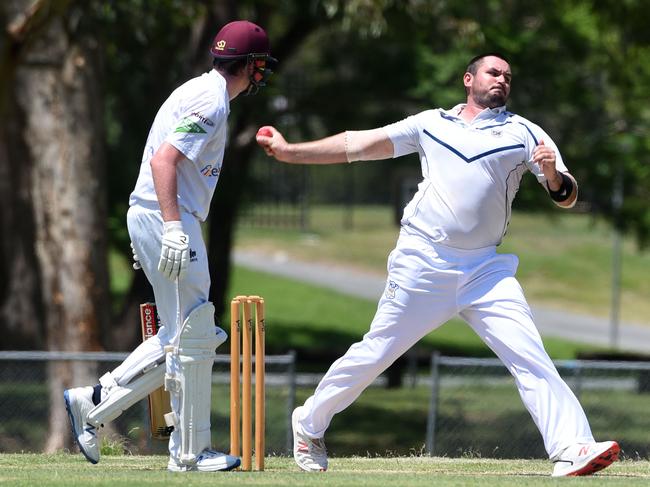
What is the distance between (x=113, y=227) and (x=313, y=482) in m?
14.6

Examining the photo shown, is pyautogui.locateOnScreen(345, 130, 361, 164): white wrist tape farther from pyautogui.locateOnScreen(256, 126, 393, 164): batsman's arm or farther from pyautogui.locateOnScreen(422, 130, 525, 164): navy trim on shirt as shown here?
pyautogui.locateOnScreen(422, 130, 525, 164): navy trim on shirt

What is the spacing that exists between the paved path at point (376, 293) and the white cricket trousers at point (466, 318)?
2210 centimetres

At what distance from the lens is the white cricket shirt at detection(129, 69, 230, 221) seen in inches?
264

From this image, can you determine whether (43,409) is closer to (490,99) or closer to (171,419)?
(171,419)

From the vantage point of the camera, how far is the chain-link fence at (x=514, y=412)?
50.6 ft

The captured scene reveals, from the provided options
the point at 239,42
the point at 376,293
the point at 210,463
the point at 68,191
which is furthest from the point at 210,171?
the point at 376,293

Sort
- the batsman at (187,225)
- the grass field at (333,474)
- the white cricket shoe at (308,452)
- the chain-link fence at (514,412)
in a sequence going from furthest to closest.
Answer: the chain-link fence at (514,412)
the white cricket shoe at (308,452)
the batsman at (187,225)
the grass field at (333,474)

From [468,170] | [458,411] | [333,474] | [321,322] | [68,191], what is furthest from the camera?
[321,322]

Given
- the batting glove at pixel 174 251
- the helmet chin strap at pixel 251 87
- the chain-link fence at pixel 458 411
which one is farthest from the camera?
the chain-link fence at pixel 458 411

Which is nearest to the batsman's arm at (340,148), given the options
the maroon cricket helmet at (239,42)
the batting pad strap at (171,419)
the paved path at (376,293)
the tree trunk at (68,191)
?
the maroon cricket helmet at (239,42)

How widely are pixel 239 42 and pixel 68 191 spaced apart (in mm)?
8378

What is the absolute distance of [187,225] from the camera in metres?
6.77

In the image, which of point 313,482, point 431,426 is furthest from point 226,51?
point 431,426

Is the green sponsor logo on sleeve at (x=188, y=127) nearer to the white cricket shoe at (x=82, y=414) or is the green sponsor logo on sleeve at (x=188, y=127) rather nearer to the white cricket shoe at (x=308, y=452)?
the white cricket shoe at (x=82, y=414)
